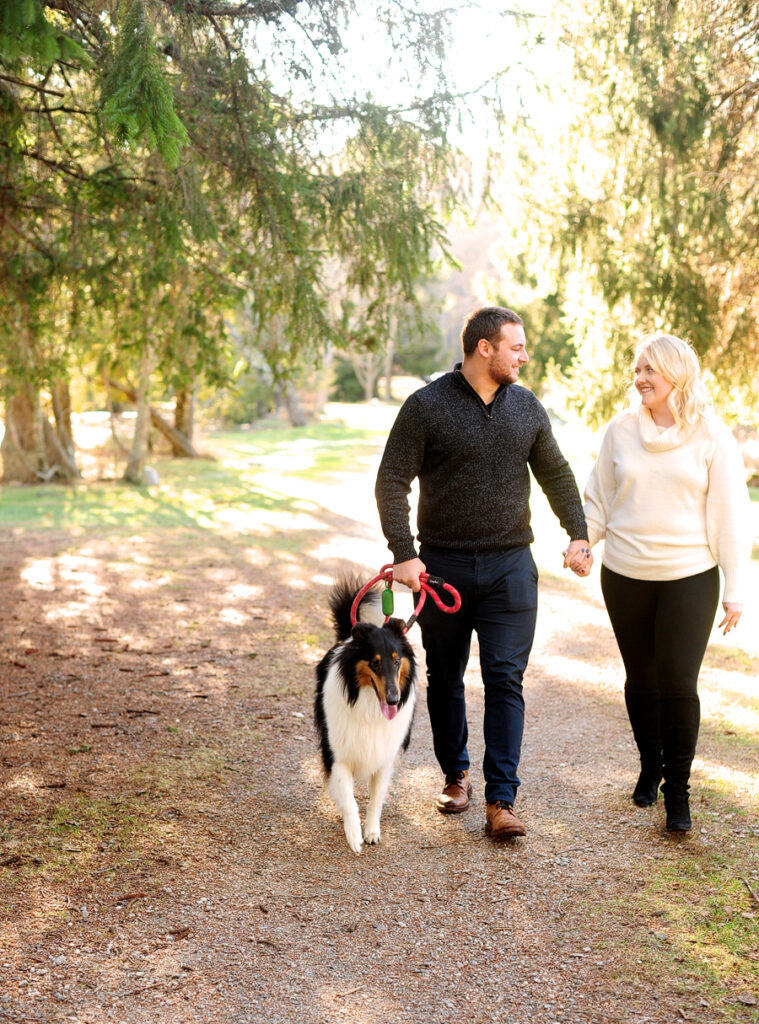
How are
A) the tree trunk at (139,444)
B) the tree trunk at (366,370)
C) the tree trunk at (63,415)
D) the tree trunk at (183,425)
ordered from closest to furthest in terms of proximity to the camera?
the tree trunk at (139,444) < the tree trunk at (63,415) < the tree trunk at (183,425) < the tree trunk at (366,370)

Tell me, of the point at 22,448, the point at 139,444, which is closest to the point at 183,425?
the point at 139,444

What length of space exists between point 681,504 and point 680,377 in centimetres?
53

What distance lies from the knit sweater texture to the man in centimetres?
23

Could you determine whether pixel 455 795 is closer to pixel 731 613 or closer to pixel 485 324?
pixel 731 613

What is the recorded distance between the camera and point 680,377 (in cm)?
415

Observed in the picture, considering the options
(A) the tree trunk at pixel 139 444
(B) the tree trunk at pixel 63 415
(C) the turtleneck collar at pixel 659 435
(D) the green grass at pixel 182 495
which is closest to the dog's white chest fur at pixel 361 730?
(C) the turtleneck collar at pixel 659 435

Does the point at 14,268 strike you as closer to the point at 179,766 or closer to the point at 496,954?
the point at 179,766

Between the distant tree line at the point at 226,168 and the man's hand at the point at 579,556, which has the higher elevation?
the distant tree line at the point at 226,168

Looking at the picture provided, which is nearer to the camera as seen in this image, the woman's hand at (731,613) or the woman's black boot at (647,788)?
the woman's hand at (731,613)

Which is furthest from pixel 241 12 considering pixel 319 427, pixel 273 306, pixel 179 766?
pixel 319 427

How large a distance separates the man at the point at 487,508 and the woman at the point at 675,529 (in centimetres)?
24

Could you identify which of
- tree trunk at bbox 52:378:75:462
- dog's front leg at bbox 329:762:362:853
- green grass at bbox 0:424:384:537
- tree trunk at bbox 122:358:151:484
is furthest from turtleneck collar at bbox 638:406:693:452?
tree trunk at bbox 52:378:75:462

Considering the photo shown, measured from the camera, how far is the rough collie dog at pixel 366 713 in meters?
4.06

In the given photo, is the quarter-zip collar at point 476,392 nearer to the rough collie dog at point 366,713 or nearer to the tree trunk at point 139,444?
the rough collie dog at point 366,713
